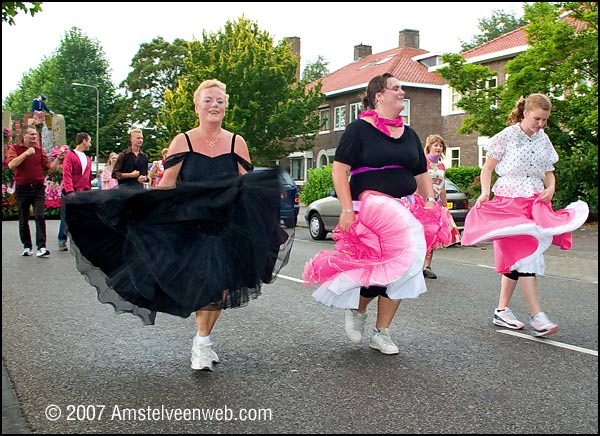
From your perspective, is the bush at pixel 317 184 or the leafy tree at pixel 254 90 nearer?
the bush at pixel 317 184

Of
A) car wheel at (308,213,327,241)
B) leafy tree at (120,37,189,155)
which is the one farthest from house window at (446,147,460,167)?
leafy tree at (120,37,189,155)

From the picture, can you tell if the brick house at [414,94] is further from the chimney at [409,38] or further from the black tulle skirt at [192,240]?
the black tulle skirt at [192,240]

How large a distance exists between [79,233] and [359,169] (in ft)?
6.67

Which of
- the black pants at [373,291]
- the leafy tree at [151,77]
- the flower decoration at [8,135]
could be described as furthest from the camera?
the leafy tree at [151,77]

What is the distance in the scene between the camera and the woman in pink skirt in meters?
5.50

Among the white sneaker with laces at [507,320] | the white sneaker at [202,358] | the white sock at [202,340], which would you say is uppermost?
the white sock at [202,340]

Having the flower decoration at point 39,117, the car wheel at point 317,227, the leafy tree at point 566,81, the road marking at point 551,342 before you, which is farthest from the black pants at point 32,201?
the flower decoration at point 39,117

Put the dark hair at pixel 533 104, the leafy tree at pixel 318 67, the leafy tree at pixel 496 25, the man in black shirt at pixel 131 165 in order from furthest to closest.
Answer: the leafy tree at pixel 318 67
the leafy tree at pixel 496 25
the man in black shirt at pixel 131 165
the dark hair at pixel 533 104

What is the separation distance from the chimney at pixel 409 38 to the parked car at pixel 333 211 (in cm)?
3596

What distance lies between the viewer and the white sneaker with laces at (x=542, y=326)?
5320mm

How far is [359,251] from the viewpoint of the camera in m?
4.81

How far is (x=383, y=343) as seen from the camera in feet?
15.9

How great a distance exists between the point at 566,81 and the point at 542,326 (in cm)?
1428

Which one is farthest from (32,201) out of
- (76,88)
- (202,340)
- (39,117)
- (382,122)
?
(76,88)
